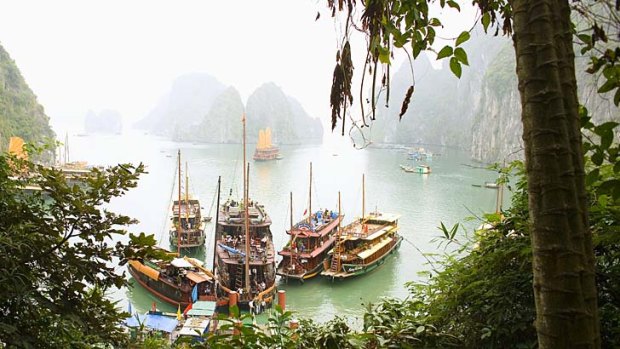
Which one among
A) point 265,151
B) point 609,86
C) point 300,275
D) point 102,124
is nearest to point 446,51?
point 609,86

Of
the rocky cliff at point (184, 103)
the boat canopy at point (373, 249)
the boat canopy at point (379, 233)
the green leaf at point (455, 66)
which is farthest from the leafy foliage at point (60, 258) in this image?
the rocky cliff at point (184, 103)

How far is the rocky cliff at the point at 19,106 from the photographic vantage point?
25.0 meters

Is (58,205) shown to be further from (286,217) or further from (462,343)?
(286,217)

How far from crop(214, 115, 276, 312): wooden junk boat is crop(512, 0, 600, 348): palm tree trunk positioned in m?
8.70

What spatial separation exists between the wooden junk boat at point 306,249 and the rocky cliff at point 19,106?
60.6 feet

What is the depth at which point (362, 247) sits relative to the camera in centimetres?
1193

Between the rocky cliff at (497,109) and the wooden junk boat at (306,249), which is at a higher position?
the rocky cliff at (497,109)

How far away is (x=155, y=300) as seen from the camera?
33.0ft

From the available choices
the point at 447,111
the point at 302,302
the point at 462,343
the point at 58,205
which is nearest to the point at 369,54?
the point at 462,343

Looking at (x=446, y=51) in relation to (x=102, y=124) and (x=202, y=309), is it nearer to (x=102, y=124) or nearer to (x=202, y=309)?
(x=202, y=309)

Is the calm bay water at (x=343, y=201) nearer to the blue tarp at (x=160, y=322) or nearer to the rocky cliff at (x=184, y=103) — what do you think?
the blue tarp at (x=160, y=322)

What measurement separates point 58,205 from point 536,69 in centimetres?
148

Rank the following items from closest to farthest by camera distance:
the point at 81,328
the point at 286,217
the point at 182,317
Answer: the point at 81,328 → the point at 182,317 → the point at 286,217

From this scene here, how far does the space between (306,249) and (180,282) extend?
3.45 meters
